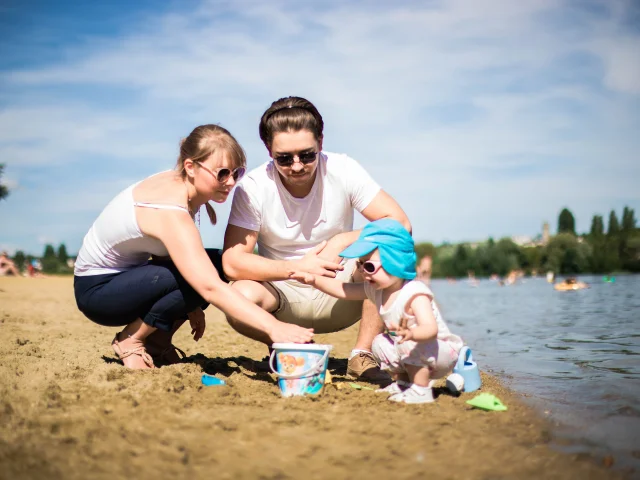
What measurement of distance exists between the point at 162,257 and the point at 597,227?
8012 centimetres

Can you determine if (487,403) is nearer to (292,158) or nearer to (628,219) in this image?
(292,158)

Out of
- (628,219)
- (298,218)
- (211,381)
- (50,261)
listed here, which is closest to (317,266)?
(298,218)

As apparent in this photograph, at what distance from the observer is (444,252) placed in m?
88.6

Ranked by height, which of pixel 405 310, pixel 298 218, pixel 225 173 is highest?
pixel 225 173

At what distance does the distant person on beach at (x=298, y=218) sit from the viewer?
418cm


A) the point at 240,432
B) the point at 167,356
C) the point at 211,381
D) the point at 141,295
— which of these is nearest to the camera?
the point at 240,432

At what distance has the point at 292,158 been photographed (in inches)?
163

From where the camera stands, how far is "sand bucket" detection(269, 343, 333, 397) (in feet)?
11.1

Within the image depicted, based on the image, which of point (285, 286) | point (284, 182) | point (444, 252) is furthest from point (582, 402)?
point (444, 252)

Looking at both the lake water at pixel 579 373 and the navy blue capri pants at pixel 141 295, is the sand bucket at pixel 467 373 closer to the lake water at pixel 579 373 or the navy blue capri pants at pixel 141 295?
the lake water at pixel 579 373

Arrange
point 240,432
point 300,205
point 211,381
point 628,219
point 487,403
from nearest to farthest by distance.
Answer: point 240,432, point 487,403, point 211,381, point 300,205, point 628,219

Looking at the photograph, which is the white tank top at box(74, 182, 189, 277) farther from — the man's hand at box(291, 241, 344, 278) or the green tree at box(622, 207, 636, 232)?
the green tree at box(622, 207, 636, 232)

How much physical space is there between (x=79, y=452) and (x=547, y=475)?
1873mm

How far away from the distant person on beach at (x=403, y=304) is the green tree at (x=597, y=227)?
73.8 metres
